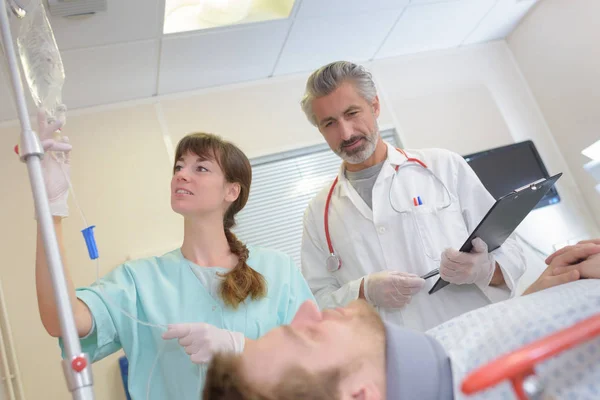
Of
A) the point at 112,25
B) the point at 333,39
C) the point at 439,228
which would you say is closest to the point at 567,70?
the point at 333,39

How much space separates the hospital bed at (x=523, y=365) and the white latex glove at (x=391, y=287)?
997 mm

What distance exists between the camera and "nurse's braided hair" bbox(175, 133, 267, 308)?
54.5 inches

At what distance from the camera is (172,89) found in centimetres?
328

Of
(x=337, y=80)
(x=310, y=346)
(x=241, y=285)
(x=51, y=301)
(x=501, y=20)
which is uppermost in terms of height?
(x=501, y=20)

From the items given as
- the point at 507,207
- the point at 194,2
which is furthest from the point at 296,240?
the point at 507,207

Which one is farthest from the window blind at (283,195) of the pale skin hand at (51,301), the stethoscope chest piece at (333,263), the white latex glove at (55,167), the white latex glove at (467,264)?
the white latex glove at (55,167)

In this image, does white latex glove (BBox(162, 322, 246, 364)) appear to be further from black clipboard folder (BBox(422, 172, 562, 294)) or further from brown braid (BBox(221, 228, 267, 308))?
black clipboard folder (BBox(422, 172, 562, 294))

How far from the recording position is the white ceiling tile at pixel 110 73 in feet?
8.79

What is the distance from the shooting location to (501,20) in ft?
11.9

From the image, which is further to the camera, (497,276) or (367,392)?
(497,276)

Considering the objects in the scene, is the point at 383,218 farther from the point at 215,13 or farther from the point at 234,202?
the point at 215,13

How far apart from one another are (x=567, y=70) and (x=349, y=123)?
2299mm

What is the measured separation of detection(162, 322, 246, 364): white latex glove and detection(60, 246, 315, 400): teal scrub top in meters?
0.14

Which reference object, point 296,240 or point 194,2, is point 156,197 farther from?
point 194,2
